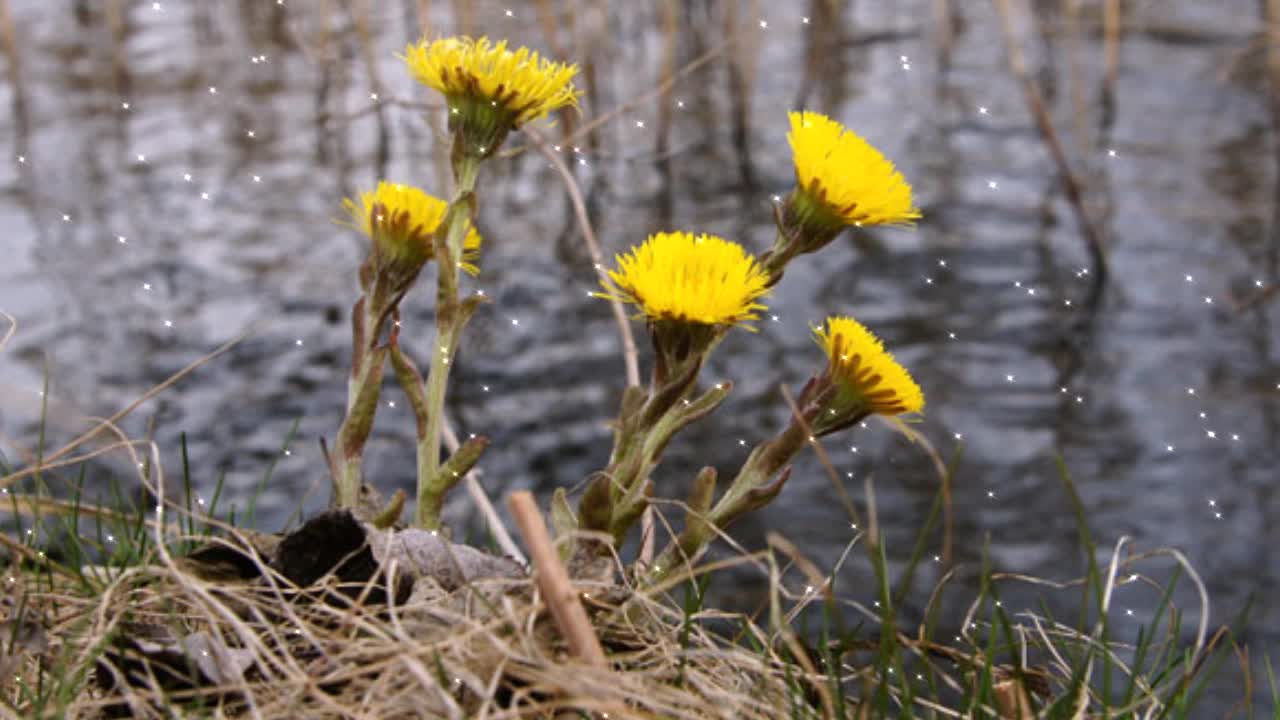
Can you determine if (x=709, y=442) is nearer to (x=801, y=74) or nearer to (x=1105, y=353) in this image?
(x=1105, y=353)

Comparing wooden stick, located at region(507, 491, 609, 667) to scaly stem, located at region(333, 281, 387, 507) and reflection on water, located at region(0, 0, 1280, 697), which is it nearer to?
scaly stem, located at region(333, 281, 387, 507)

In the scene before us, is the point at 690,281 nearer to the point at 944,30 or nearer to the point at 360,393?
the point at 360,393

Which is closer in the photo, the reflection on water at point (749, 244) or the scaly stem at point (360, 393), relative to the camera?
the scaly stem at point (360, 393)

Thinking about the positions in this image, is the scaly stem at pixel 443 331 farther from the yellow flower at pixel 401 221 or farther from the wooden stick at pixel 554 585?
the wooden stick at pixel 554 585

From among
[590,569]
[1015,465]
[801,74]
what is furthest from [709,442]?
[801,74]

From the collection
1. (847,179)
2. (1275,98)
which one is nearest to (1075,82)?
(1275,98)

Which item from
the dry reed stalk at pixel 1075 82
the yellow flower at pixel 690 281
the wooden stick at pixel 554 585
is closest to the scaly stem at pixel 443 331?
the yellow flower at pixel 690 281
